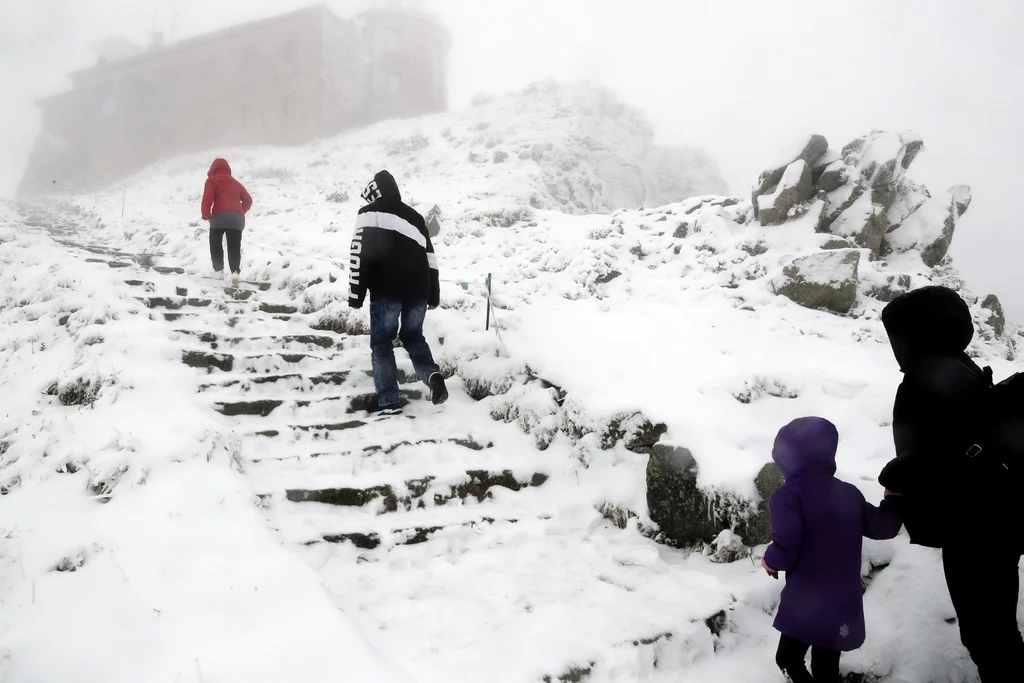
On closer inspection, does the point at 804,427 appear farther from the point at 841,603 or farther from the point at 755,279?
the point at 755,279

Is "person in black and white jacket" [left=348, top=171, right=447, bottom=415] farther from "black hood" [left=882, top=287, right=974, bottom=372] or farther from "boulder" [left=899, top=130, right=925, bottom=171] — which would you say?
"boulder" [left=899, top=130, right=925, bottom=171]

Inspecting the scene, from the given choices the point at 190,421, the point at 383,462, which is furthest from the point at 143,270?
the point at 383,462

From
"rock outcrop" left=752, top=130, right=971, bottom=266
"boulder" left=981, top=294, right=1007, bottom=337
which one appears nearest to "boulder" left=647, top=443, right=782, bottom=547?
"rock outcrop" left=752, top=130, right=971, bottom=266

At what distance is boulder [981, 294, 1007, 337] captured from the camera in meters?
7.15

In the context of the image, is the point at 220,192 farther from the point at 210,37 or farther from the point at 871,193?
the point at 210,37

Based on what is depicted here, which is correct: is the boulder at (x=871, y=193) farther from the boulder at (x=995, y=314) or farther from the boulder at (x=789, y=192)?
the boulder at (x=995, y=314)

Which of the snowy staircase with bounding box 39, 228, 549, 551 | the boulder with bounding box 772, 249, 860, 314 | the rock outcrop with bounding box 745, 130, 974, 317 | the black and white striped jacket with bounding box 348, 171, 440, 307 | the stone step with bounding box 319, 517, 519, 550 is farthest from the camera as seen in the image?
the rock outcrop with bounding box 745, 130, 974, 317

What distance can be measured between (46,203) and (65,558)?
3090 centimetres

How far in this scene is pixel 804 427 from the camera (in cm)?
221

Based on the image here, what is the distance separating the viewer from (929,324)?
84.8 inches

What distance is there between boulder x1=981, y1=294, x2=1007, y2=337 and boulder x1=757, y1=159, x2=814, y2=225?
3.00 m

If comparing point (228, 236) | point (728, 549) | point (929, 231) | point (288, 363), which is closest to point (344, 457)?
point (288, 363)

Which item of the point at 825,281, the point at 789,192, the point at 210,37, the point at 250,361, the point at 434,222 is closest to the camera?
the point at 250,361

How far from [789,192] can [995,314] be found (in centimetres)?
346
